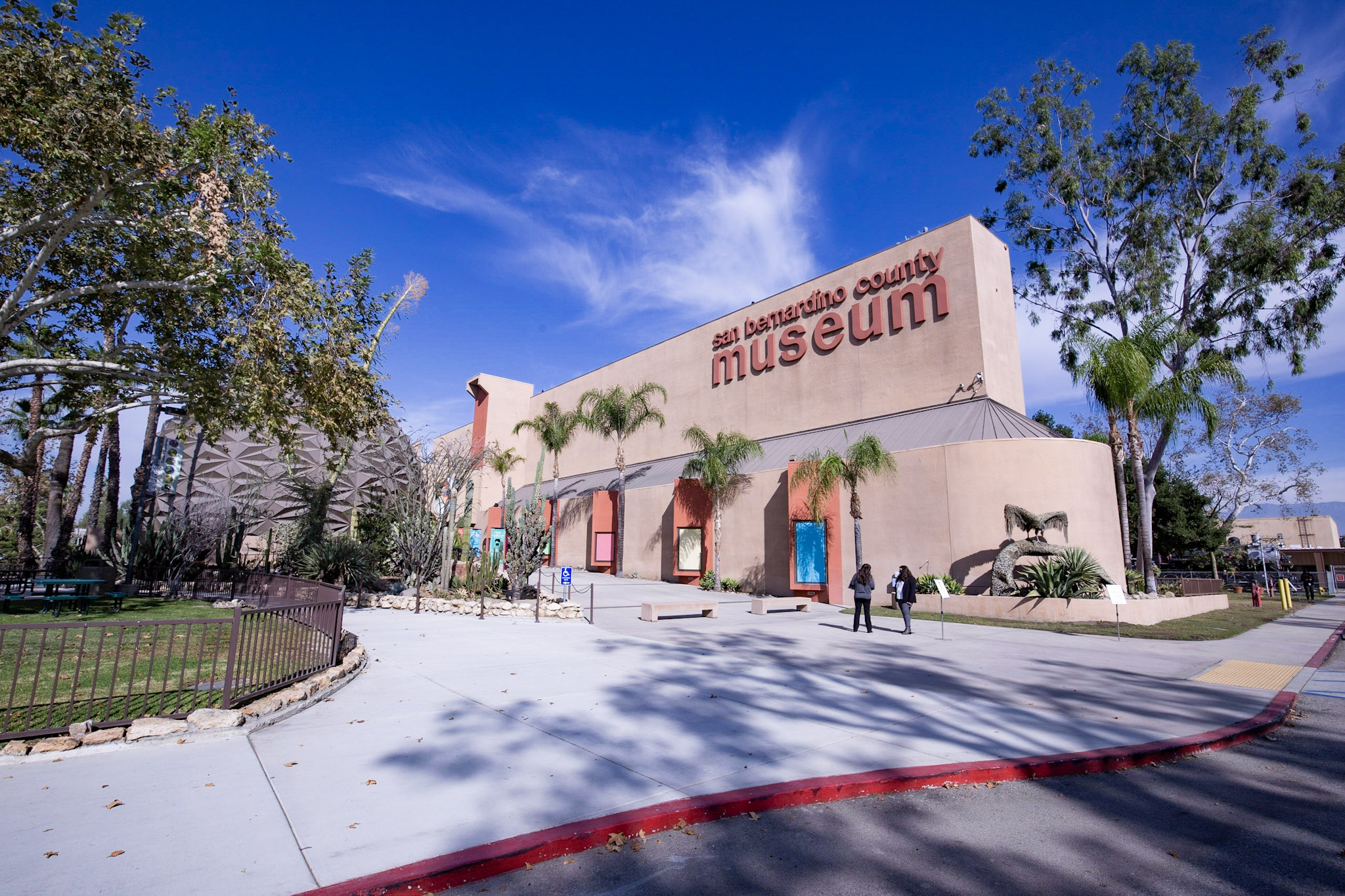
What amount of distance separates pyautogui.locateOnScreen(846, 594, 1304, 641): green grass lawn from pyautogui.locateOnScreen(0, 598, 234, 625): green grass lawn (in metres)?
16.8

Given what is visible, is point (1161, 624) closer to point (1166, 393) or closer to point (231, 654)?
point (1166, 393)

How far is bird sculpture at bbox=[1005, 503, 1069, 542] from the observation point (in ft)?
60.5

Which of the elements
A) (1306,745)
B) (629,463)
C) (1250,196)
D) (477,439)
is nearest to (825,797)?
(1306,745)

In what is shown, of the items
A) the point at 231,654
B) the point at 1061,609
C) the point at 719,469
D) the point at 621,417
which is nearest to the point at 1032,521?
the point at 1061,609

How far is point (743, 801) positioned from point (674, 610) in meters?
12.1

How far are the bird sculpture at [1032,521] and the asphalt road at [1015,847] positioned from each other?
1391cm

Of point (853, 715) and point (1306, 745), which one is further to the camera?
point (853, 715)

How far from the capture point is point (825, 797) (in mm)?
4809

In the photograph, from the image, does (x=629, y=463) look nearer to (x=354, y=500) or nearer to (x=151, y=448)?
(x=354, y=500)

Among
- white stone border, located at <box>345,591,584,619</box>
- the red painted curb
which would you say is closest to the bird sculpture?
the red painted curb

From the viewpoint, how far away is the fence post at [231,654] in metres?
6.16

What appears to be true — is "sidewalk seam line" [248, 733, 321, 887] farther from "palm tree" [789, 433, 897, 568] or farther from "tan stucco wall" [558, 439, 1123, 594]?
"tan stucco wall" [558, 439, 1123, 594]

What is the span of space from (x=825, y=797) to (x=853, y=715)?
2.37 meters

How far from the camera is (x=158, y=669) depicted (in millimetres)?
8539
